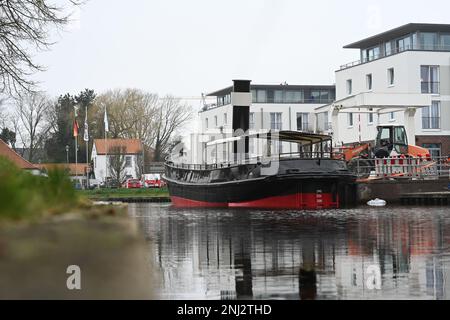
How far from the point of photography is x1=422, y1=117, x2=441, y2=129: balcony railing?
54.6 meters

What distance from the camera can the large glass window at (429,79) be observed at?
55.2 metres

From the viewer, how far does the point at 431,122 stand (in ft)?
180

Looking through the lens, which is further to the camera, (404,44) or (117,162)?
(117,162)

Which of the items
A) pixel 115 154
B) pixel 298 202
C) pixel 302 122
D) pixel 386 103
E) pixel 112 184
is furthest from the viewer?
pixel 302 122

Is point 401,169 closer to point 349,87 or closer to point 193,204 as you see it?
point 193,204

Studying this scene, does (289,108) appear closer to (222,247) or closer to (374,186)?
(374,186)

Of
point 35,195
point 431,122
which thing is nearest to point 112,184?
point 431,122

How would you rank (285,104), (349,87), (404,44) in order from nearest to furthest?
1. (404,44)
2. (349,87)
3. (285,104)

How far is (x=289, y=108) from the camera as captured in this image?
84438mm

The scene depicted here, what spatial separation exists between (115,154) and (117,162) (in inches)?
34.3

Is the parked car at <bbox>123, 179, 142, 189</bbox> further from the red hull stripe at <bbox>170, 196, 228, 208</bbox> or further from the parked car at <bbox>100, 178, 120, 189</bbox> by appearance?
the red hull stripe at <bbox>170, 196, 228, 208</bbox>

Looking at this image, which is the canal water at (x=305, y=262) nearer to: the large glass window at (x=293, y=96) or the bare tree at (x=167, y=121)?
the large glass window at (x=293, y=96)

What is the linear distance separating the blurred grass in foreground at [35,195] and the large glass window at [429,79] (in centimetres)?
5224
